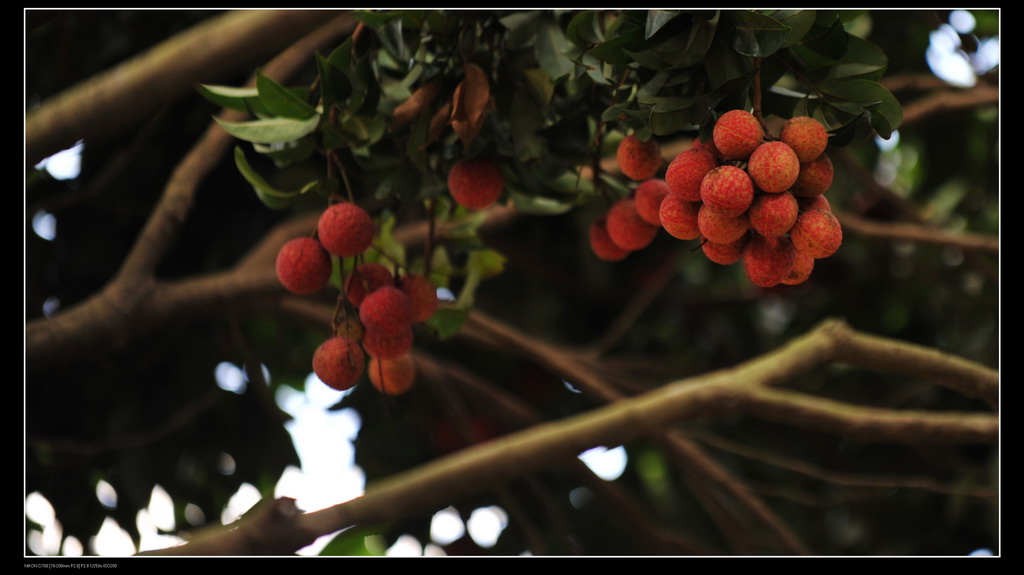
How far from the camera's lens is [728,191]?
25.7 inches

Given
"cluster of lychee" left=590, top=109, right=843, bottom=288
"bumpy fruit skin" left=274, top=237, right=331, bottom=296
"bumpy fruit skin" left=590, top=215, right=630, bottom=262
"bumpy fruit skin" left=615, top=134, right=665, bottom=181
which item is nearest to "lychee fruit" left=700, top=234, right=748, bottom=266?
"cluster of lychee" left=590, top=109, right=843, bottom=288

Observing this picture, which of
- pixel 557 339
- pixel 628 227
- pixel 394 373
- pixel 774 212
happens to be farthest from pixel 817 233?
pixel 557 339

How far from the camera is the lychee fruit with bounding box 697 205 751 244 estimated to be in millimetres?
675

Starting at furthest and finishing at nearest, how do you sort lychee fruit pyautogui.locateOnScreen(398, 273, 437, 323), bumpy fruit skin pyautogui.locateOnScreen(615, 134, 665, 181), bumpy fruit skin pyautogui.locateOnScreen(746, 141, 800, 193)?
lychee fruit pyautogui.locateOnScreen(398, 273, 437, 323)
bumpy fruit skin pyautogui.locateOnScreen(615, 134, 665, 181)
bumpy fruit skin pyautogui.locateOnScreen(746, 141, 800, 193)

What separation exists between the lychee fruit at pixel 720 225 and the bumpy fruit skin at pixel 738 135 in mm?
44

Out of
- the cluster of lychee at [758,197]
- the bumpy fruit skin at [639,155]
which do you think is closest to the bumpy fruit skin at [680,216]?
the cluster of lychee at [758,197]

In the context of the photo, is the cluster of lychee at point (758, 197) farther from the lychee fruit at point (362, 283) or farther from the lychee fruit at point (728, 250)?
the lychee fruit at point (362, 283)

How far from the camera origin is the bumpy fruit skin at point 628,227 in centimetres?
91

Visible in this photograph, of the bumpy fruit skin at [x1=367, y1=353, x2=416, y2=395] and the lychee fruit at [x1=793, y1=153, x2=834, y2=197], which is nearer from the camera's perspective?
the lychee fruit at [x1=793, y1=153, x2=834, y2=197]

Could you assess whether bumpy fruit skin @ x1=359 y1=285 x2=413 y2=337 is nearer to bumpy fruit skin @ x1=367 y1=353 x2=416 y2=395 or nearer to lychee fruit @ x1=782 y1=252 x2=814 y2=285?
bumpy fruit skin @ x1=367 y1=353 x2=416 y2=395
